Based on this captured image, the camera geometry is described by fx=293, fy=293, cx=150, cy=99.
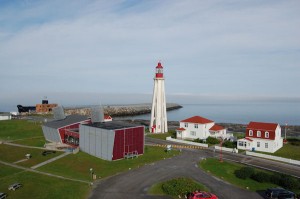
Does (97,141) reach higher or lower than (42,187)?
higher

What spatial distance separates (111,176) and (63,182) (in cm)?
566

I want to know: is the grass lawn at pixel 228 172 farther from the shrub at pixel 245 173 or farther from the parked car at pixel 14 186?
the parked car at pixel 14 186

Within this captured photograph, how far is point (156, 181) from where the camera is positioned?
109ft

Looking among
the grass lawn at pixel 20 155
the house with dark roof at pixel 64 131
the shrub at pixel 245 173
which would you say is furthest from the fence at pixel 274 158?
the grass lawn at pixel 20 155

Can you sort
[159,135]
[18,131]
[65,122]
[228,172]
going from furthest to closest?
[18,131], [159,135], [65,122], [228,172]

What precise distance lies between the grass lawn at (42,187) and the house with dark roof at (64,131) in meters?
17.2

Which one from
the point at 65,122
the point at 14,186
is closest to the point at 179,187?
the point at 14,186

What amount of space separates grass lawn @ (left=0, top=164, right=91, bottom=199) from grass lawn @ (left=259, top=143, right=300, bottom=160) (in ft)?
105

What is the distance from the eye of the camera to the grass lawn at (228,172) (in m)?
32.2

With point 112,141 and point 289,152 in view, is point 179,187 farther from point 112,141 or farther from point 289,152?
point 289,152

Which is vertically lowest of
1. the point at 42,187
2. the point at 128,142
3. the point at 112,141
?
the point at 42,187

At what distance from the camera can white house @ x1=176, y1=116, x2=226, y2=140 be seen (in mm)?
62625

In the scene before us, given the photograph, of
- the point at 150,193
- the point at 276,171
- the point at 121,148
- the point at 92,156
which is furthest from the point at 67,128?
the point at 276,171

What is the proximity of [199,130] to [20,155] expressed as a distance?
35284 mm
